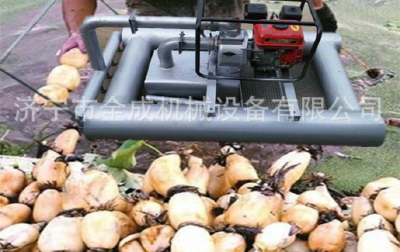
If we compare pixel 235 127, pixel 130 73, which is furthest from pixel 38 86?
pixel 235 127

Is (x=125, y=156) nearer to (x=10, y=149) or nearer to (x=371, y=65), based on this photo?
(x=10, y=149)

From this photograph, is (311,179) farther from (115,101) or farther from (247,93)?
(115,101)

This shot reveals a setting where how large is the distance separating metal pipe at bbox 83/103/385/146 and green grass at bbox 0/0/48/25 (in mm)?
1822

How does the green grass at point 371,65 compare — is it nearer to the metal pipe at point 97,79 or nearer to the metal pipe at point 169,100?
the metal pipe at point 169,100

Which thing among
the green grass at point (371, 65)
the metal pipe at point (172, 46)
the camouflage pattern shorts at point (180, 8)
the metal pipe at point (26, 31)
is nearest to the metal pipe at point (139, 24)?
the metal pipe at point (172, 46)

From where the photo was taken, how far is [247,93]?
4.66ft

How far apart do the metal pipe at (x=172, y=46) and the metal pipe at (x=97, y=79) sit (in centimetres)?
19

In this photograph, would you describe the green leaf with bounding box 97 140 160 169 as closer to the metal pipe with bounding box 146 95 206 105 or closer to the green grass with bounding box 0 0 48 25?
the metal pipe with bounding box 146 95 206 105

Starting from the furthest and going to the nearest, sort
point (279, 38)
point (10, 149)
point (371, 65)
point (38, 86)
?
point (371, 65)
point (38, 86)
point (10, 149)
point (279, 38)

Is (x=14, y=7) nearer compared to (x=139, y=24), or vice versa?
(x=139, y=24)

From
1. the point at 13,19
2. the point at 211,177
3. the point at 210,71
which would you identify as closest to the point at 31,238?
the point at 211,177

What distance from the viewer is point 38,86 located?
2.03 m

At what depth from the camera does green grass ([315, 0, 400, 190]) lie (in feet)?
5.18

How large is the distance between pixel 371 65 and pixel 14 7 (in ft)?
6.86
